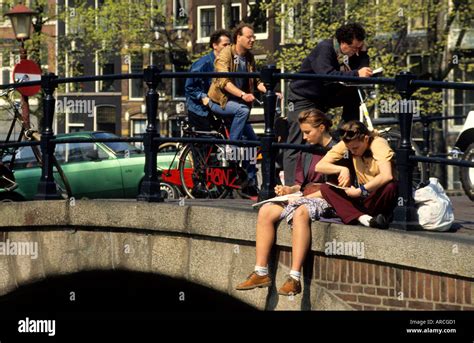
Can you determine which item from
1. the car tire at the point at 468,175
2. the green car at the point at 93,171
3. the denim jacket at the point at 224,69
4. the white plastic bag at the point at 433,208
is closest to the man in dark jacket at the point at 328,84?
the denim jacket at the point at 224,69

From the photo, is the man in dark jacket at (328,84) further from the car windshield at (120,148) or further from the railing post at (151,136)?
the car windshield at (120,148)

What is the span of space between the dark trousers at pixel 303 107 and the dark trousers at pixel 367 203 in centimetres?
166

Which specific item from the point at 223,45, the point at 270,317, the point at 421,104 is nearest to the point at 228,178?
the point at 223,45

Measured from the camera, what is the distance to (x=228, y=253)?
29.3ft

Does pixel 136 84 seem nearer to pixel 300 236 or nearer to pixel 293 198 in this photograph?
pixel 293 198

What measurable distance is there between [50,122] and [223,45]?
183 centimetres

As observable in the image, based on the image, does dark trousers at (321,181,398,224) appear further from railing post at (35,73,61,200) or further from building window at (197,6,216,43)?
building window at (197,6,216,43)

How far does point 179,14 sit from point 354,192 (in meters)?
38.3

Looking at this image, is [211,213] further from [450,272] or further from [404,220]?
[450,272]

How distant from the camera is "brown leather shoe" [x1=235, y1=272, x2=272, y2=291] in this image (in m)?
8.27

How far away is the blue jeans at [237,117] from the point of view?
10.9 m

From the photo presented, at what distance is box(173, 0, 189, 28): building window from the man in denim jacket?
3390cm

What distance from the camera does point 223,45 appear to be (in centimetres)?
1134

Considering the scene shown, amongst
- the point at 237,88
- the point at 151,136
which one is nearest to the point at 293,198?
the point at 151,136
